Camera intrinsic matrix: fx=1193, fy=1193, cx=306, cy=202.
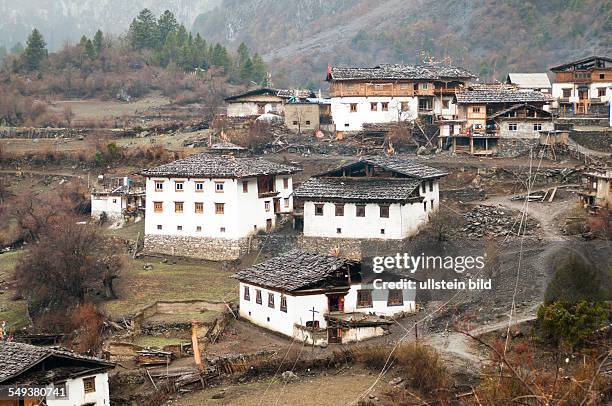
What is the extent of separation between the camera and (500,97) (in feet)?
187

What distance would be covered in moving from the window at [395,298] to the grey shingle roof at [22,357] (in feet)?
31.9

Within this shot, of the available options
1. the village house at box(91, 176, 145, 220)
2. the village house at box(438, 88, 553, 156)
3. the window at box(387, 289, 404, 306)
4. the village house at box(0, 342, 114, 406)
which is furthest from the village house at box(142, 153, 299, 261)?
the village house at box(0, 342, 114, 406)

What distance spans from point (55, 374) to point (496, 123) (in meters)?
29.5

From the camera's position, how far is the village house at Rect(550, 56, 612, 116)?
62.8 meters

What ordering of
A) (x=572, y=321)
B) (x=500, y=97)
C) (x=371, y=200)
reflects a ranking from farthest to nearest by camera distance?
(x=500, y=97) < (x=371, y=200) < (x=572, y=321)

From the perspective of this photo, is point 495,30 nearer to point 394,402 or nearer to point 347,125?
point 347,125

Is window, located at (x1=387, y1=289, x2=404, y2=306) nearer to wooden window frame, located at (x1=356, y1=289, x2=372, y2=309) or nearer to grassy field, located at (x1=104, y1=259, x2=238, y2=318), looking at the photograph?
wooden window frame, located at (x1=356, y1=289, x2=372, y2=309)

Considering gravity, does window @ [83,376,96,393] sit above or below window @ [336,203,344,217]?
below

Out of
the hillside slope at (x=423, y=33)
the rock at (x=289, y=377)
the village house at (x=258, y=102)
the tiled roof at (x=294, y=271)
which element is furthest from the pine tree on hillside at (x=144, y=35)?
the rock at (x=289, y=377)

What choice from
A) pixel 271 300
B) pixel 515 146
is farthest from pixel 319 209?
pixel 515 146

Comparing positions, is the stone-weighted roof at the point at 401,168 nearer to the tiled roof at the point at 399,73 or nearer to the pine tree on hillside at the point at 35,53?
the tiled roof at the point at 399,73

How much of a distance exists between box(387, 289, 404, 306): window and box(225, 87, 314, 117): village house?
30661 millimetres

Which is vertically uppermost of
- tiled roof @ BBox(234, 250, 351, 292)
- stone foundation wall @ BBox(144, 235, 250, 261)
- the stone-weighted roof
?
the stone-weighted roof

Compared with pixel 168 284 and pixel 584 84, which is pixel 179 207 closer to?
pixel 168 284
